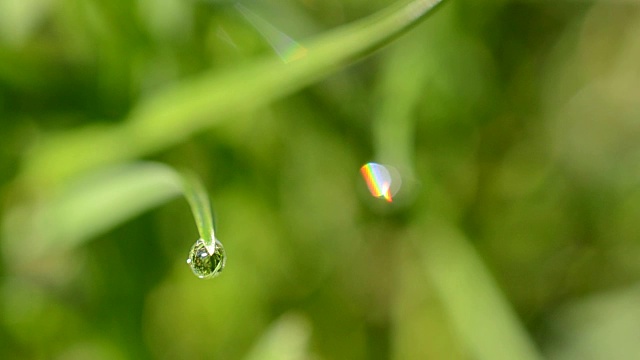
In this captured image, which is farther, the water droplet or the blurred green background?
the blurred green background

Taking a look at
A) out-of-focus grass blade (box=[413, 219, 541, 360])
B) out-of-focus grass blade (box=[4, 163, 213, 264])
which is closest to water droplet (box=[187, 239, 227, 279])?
out-of-focus grass blade (box=[4, 163, 213, 264])

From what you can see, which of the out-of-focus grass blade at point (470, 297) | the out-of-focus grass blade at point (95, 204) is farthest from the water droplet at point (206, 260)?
the out-of-focus grass blade at point (470, 297)

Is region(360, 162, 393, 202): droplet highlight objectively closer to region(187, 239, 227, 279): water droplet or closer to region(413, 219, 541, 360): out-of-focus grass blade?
region(413, 219, 541, 360): out-of-focus grass blade

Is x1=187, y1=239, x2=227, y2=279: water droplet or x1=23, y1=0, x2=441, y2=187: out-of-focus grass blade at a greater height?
x1=23, y1=0, x2=441, y2=187: out-of-focus grass blade

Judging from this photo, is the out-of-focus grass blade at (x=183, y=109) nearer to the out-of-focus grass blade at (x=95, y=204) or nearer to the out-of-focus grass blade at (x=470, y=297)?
the out-of-focus grass blade at (x=95, y=204)

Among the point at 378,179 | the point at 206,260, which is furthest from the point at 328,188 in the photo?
the point at 206,260

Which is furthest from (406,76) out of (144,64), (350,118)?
(144,64)

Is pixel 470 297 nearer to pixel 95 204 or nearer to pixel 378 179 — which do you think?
pixel 378 179

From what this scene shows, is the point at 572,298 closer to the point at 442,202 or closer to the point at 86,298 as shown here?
the point at 442,202
